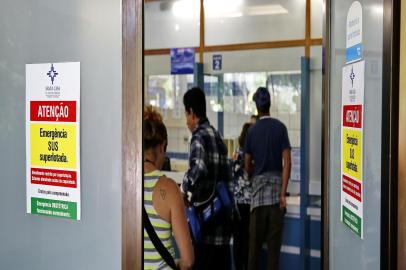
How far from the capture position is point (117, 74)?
1.75m

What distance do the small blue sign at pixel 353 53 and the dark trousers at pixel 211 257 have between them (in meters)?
2.38

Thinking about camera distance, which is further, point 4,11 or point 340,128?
point 4,11

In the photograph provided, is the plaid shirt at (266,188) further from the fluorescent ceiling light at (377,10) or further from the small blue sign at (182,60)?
the fluorescent ceiling light at (377,10)

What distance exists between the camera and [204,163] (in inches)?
146

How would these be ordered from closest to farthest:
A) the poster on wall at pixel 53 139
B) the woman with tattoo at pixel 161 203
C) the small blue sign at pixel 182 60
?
the poster on wall at pixel 53 139, the woman with tattoo at pixel 161 203, the small blue sign at pixel 182 60

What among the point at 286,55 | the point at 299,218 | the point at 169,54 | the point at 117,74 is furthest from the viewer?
the point at 169,54

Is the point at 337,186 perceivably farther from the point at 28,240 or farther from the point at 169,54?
the point at 169,54

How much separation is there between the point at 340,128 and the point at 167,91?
3.96 metres

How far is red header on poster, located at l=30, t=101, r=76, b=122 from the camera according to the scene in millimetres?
1834

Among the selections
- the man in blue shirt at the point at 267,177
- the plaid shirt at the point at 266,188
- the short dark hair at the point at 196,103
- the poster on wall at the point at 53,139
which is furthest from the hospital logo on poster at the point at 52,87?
the plaid shirt at the point at 266,188

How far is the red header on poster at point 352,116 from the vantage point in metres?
1.65

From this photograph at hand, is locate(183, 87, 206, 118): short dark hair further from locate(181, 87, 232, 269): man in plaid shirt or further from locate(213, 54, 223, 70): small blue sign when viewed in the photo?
locate(213, 54, 223, 70): small blue sign

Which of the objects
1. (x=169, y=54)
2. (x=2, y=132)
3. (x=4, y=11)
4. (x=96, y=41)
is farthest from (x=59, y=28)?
(x=169, y=54)

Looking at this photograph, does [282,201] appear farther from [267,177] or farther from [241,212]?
[241,212]
